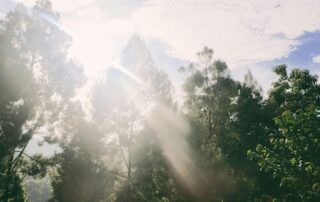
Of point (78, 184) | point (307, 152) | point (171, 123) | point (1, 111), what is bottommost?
point (307, 152)

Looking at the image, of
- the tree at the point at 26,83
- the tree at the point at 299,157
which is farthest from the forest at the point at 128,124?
the tree at the point at 299,157

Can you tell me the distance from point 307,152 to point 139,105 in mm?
23308

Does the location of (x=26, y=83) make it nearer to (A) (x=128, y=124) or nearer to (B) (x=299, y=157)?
(A) (x=128, y=124)

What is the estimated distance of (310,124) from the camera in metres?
7.52

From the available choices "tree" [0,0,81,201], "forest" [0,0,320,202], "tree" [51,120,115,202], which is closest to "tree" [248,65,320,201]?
"forest" [0,0,320,202]

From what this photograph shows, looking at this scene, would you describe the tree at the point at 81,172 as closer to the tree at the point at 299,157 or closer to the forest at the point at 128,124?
the forest at the point at 128,124

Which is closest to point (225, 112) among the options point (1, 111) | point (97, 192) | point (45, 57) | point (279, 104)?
point (279, 104)

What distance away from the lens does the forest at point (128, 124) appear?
1958cm

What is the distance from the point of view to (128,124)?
30500 mm

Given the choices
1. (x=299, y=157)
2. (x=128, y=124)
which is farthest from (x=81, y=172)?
(x=299, y=157)

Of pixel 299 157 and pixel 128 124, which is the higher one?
pixel 128 124

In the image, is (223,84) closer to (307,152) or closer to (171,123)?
(171,123)

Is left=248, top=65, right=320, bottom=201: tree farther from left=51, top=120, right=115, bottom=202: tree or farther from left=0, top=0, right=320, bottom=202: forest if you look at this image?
left=51, top=120, right=115, bottom=202: tree

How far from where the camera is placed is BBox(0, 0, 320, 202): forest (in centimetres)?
1958
